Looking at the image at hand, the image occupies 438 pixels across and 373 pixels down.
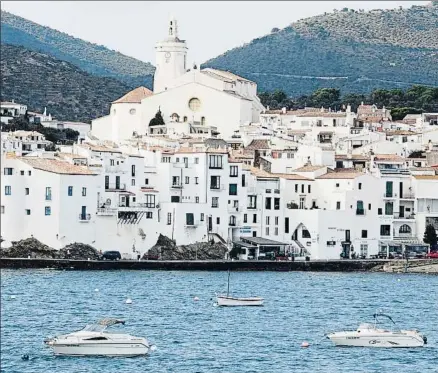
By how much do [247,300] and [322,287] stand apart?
28.9 feet

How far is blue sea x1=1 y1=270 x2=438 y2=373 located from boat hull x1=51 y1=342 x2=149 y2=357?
262mm

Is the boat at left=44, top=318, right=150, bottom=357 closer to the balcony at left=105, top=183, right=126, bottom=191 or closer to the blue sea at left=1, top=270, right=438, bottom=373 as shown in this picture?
the blue sea at left=1, top=270, right=438, bottom=373

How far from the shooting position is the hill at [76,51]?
599 feet

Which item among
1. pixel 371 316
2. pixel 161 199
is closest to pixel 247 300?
pixel 371 316

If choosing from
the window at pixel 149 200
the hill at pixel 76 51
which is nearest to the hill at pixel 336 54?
the hill at pixel 76 51

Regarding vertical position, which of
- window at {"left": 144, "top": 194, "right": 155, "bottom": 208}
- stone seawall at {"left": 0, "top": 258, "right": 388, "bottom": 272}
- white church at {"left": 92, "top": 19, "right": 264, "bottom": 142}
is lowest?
stone seawall at {"left": 0, "top": 258, "right": 388, "bottom": 272}

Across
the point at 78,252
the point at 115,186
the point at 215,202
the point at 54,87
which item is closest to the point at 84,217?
the point at 78,252

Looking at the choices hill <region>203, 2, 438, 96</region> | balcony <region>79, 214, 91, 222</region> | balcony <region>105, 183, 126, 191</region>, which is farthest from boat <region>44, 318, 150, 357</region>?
hill <region>203, 2, 438, 96</region>

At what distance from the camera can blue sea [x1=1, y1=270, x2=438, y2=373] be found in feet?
118

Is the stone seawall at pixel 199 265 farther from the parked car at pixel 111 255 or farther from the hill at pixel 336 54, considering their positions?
the hill at pixel 336 54

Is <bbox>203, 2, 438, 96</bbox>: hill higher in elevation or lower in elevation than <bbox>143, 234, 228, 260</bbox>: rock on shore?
higher

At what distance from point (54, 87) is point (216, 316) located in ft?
270

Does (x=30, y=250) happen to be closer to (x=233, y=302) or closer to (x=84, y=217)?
(x=84, y=217)

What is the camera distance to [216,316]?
47.8 meters
